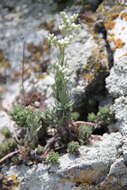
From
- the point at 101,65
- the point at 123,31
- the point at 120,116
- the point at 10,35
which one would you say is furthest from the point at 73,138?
the point at 10,35

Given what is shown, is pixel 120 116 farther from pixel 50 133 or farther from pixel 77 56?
pixel 77 56

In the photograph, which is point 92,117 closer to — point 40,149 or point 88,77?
point 88,77

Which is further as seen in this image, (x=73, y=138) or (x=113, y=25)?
(x=113, y=25)

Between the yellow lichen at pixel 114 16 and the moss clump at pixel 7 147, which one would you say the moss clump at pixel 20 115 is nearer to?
the moss clump at pixel 7 147

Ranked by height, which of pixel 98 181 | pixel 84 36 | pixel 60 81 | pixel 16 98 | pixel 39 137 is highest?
pixel 84 36

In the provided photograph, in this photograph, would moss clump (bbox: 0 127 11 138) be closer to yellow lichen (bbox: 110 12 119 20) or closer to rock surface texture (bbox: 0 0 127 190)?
rock surface texture (bbox: 0 0 127 190)

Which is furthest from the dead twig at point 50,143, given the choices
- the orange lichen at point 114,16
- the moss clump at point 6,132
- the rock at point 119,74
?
the orange lichen at point 114,16
